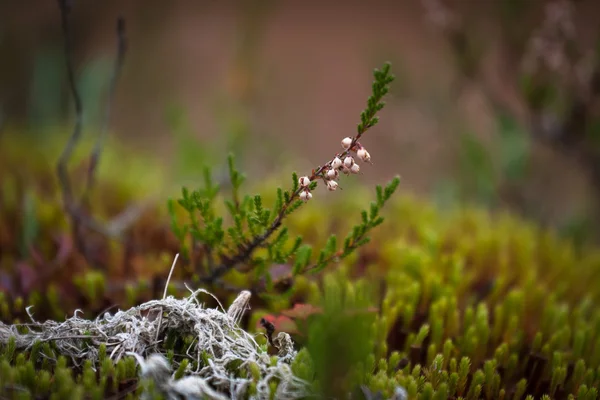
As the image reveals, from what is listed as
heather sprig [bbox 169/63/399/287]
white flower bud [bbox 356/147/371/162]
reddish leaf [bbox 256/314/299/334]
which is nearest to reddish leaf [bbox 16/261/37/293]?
heather sprig [bbox 169/63/399/287]

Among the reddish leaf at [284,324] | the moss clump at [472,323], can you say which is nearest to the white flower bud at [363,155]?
the moss clump at [472,323]

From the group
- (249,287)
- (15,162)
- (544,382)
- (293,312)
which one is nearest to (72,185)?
(15,162)

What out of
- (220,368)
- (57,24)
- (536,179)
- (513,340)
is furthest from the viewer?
(536,179)

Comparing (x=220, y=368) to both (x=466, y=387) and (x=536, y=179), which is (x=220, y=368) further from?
(x=536, y=179)

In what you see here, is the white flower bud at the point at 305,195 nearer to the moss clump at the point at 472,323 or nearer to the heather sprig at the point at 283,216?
the heather sprig at the point at 283,216

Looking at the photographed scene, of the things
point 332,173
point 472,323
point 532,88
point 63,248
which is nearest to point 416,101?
point 532,88

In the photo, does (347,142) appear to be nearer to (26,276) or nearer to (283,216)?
(283,216)
